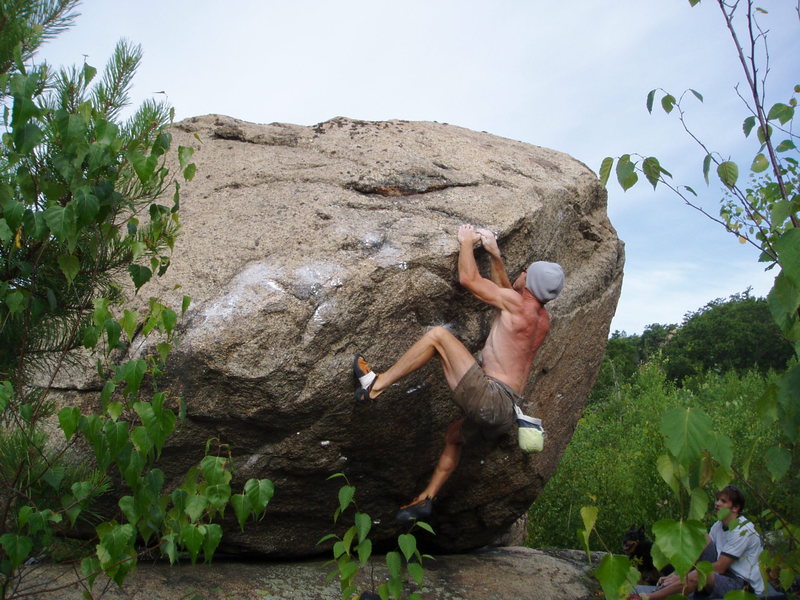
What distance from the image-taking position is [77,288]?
12.5ft

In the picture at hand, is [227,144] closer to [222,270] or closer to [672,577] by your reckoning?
[222,270]

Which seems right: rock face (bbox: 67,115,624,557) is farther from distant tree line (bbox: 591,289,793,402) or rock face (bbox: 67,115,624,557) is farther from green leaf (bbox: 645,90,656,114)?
distant tree line (bbox: 591,289,793,402)

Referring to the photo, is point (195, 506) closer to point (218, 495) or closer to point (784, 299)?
point (218, 495)

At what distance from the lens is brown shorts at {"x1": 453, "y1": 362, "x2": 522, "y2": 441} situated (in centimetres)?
458

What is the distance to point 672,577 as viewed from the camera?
5.79 m

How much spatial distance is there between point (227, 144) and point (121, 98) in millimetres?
2262

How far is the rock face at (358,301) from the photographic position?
4.43 metres

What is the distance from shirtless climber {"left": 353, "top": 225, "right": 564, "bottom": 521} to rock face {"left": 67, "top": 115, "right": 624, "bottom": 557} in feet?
0.46

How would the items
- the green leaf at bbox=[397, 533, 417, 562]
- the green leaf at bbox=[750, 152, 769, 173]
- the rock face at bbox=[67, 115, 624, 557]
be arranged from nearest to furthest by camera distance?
the green leaf at bbox=[750, 152, 769, 173] → the green leaf at bbox=[397, 533, 417, 562] → the rock face at bbox=[67, 115, 624, 557]

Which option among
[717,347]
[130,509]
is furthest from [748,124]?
[717,347]

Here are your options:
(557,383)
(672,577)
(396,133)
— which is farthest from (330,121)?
(672,577)

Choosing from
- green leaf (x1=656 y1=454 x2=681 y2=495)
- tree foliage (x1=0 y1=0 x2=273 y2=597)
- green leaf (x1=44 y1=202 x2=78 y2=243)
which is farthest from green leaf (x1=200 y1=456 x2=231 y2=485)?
green leaf (x1=656 y1=454 x2=681 y2=495)

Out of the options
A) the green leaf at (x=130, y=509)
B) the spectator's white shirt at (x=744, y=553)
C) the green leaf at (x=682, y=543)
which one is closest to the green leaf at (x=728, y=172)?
the green leaf at (x=682, y=543)

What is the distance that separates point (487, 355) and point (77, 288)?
2.31 metres
